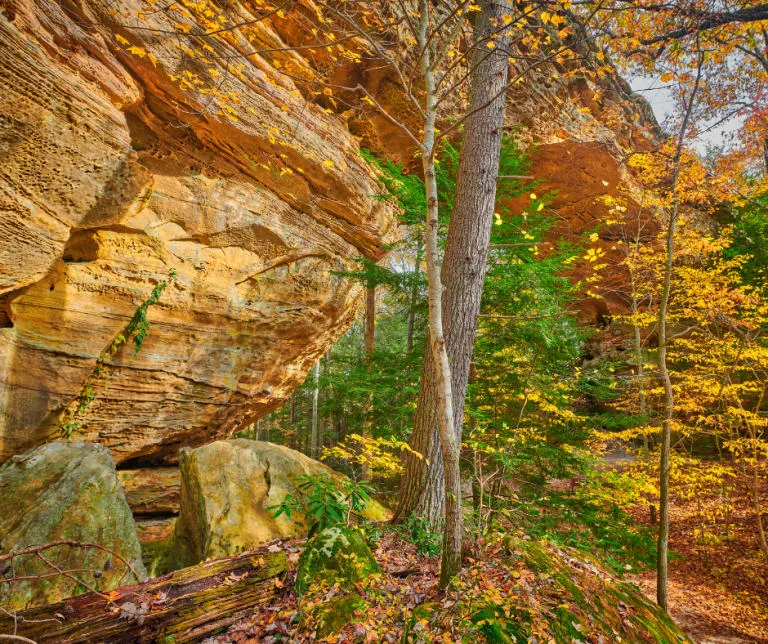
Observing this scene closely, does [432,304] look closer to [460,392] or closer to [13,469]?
[460,392]

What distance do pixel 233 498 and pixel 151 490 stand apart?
4.34 metres

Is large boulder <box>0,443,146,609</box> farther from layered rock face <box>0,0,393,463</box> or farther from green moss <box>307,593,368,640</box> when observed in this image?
green moss <box>307,593,368,640</box>

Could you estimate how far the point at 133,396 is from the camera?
6.64m

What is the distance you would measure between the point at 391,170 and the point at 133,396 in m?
6.24

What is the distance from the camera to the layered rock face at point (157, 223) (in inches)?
191

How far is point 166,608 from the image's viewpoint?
8.36 ft

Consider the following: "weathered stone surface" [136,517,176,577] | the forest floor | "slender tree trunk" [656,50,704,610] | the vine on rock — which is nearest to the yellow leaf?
the vine on rock

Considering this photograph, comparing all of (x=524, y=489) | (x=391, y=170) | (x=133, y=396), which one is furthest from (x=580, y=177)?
(x=133, y=396)

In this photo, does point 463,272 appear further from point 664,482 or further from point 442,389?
point 664,482

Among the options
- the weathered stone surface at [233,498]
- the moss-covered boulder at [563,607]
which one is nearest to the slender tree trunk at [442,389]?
the moss-covered boulder at [563,607]

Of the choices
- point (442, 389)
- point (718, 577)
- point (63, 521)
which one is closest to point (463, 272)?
point (442, 389)

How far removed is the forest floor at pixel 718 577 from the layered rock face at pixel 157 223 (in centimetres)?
825

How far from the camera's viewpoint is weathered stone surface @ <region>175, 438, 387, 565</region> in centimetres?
400

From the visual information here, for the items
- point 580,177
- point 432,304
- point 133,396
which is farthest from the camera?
point 580,177
